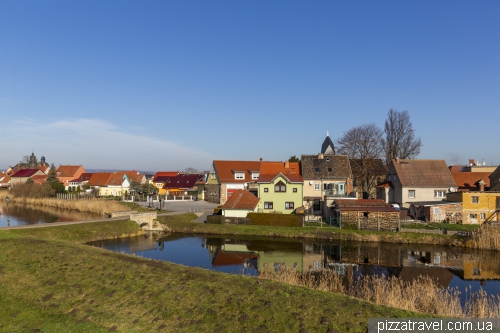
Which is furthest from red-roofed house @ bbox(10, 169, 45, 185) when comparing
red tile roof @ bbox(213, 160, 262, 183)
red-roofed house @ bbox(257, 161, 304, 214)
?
red-roofed house @ bbox(257, 161, 304, 214)

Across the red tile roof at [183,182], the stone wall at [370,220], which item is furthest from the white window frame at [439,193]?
the red tile roof at [183,182]

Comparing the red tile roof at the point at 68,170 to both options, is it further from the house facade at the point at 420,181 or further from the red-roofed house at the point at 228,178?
the house facade at the point at 420,181

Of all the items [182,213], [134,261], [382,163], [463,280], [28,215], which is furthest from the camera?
[382,163]

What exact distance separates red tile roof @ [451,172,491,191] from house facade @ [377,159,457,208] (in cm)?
319

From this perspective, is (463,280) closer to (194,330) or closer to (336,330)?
(336,330)

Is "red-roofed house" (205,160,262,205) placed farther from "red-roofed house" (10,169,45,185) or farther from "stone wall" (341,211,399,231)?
"red-roofed house" (10,169,45,185)

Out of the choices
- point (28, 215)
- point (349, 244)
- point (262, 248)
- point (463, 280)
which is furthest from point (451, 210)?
point (28, 215)

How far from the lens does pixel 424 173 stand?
155ft

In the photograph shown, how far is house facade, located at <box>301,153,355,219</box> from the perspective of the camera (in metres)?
48.3

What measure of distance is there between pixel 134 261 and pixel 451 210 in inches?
1344

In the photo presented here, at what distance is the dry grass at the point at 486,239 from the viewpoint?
2939 centimetres

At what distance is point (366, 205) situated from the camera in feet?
124

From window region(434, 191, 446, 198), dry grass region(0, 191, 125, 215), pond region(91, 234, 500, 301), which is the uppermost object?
window region(434, 191, 446, 198)

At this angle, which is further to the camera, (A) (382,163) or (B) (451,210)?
(A) (382,163)
